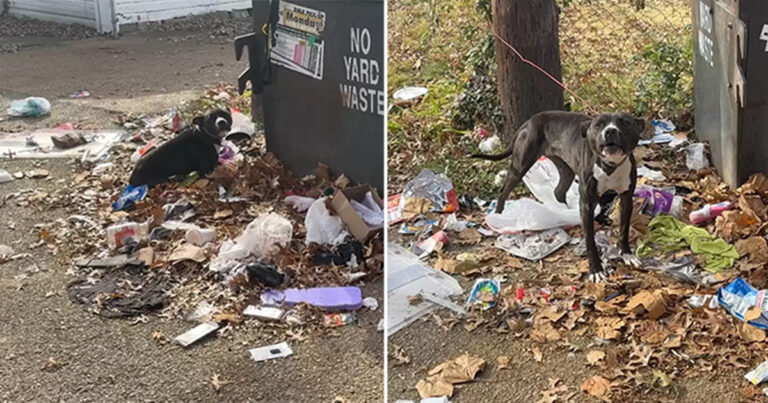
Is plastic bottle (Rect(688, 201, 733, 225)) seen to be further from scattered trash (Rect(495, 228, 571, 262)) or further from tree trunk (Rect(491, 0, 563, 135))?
tree trunk (Rect(491, 0, 563, 135))

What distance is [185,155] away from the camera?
A: 4926mm

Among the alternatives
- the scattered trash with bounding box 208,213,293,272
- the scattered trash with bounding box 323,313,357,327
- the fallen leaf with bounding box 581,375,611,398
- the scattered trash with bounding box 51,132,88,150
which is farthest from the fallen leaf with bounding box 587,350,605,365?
the scattered trash with bounding box 51,132,88,150

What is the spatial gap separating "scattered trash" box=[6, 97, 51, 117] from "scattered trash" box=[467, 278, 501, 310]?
15.3 feet

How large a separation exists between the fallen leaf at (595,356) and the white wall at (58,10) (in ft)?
29.4

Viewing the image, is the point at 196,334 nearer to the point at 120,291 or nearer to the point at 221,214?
the point at 120,291

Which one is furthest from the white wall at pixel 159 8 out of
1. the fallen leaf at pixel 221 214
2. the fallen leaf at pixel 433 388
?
the fallen leaf at pixel 433 388

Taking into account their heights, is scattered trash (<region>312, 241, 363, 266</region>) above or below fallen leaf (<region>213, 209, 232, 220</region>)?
above

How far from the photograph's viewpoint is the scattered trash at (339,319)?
11.0 feet

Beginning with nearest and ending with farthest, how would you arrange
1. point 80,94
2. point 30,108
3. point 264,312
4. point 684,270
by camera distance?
point 264,312 < point 684,270 < point 30,108 < point 80,94

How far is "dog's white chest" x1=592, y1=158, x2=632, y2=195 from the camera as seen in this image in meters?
3.34

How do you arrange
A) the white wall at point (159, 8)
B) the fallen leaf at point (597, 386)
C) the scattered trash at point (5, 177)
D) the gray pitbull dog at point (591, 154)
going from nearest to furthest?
the fallen leaf at point (597, 386) → the gray pitbull dog at point (591, 154) → the scattered trash at point (5, 177) → the white wall at point (159, 8)

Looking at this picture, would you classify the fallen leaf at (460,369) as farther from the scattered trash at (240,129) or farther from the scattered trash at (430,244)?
the scattered trash at (240,129)

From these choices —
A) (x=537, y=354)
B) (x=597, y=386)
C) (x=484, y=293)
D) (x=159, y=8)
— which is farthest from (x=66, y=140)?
(x=159, y=8)

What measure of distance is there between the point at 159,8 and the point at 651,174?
7.58 meters
